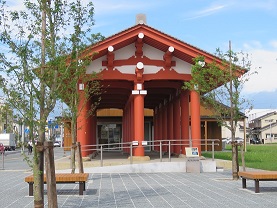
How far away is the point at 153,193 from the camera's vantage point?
12289mm

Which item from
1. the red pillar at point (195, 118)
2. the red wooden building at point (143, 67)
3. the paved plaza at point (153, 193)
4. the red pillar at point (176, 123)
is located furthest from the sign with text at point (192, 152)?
the red pillar at point (176, 123)

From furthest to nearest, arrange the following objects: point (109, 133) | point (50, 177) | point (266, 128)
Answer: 1. point (266, 128)
2. point (109, 133)
3. point (50, 177)

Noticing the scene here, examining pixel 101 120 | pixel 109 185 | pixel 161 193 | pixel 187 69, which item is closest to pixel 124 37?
pixel 187 69

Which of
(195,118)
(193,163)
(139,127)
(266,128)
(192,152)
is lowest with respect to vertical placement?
(193,163)

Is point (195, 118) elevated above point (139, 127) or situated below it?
above

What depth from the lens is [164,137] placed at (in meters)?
29.6

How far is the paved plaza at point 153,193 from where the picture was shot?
10465 mm

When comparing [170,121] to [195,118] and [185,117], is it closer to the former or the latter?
[185,117]

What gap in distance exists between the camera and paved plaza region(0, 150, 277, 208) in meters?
10.5

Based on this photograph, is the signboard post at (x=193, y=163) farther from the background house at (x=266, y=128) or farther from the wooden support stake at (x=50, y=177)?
the background house at (x=266, y=128)

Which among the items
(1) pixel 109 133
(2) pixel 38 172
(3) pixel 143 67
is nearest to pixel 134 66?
(3) pixel 143 67

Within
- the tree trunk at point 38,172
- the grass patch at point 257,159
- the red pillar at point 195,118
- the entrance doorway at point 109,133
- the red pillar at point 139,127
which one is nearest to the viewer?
the tree trunk at point 38,172

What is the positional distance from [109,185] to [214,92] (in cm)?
472

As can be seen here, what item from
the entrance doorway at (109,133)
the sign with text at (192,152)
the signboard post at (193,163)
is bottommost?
the signboard post at (193,163)
